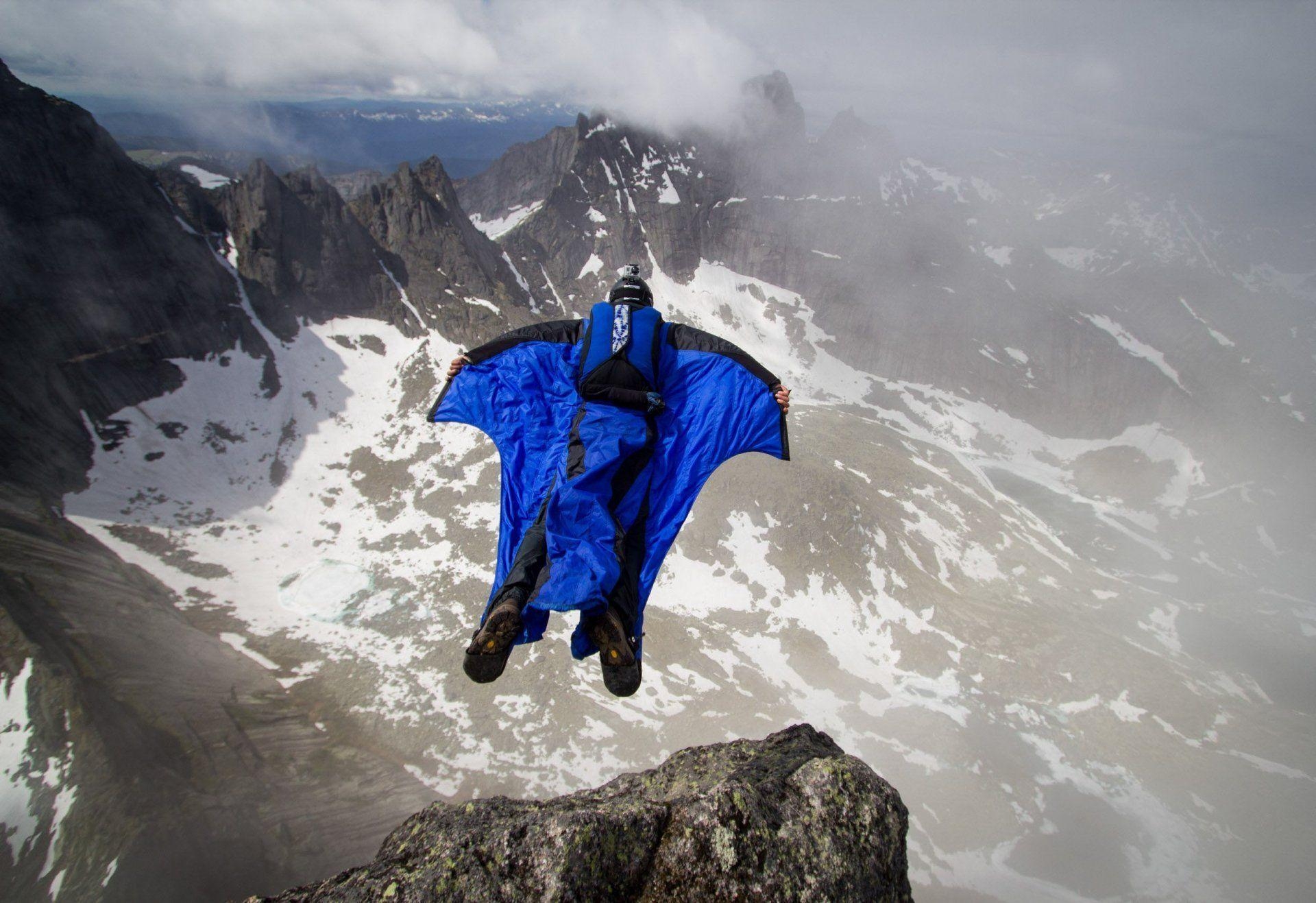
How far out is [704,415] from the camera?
10594mm

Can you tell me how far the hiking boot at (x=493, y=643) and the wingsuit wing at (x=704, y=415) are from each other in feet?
11.4

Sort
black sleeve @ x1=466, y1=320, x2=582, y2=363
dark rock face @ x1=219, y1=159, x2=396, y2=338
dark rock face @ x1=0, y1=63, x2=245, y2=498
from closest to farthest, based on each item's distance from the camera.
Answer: black sleeve @ x1=466, y1=320, x2=582, y2=363 → dark rock face @ x1=0, y1=63, x2=245, y2=498 → dark rock face @ x1=219, y1=159, x2=396, y2=338

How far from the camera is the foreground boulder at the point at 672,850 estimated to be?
4.53 meters

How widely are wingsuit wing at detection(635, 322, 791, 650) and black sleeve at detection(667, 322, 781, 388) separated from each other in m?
0.01

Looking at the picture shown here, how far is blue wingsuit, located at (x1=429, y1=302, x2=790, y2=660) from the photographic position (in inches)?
312

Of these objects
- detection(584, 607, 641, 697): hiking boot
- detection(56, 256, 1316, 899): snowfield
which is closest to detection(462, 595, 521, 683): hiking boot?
detection(584, 607, 641, 697): hiking boot

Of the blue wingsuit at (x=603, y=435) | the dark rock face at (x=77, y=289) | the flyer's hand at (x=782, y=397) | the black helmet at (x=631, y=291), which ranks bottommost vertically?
the dark rock face at (x=77, y=289)

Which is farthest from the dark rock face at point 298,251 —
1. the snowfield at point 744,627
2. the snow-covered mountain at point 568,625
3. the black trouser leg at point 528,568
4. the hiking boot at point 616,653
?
the hiking boot at point 616,653

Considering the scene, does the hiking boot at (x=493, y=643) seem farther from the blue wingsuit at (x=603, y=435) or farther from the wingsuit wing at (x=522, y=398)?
the wingsuit wing at (x=522, y=398)

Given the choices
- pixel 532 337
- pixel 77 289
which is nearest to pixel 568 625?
pixel 532 337

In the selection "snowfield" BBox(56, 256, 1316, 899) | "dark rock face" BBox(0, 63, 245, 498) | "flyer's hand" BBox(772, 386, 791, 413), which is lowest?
"snowfield" BBox(56, 256, 1316, 899)

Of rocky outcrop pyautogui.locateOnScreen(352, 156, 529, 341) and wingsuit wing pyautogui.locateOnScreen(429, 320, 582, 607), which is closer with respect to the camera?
wingsuit wing pyautogui.locateOnScreen(429, 320, 582, 607)

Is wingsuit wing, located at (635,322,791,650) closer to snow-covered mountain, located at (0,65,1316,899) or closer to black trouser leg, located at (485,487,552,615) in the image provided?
black trouser leg, located at (485,487,552,615)

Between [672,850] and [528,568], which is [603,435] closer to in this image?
[528,568]
